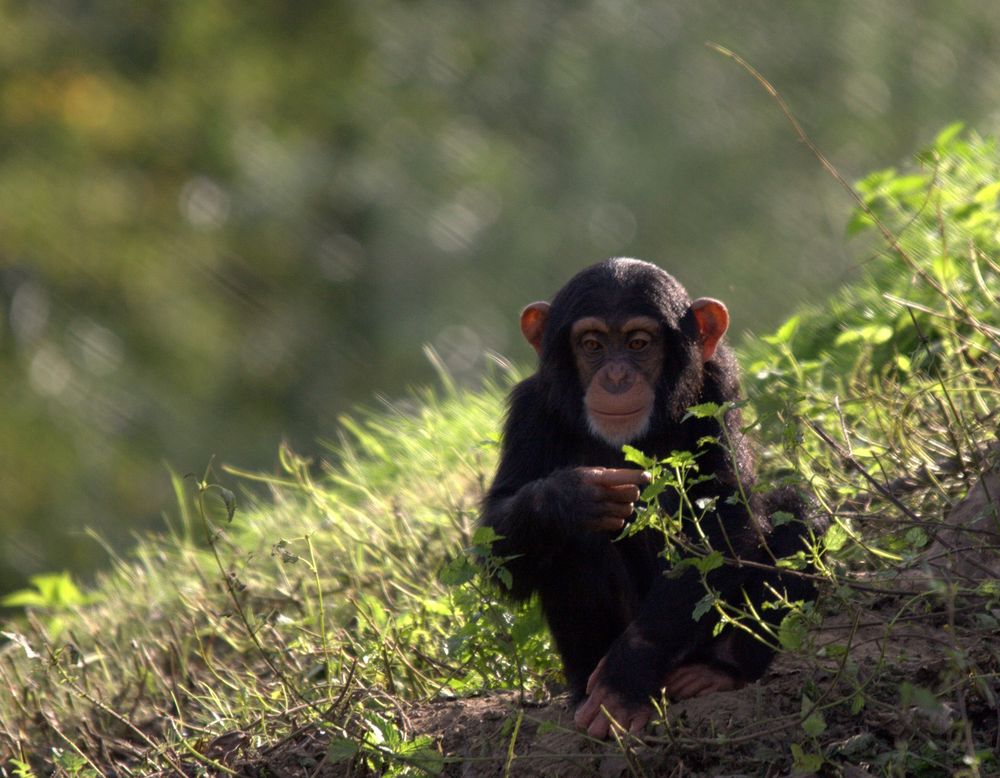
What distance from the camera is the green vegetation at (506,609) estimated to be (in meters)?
2.91

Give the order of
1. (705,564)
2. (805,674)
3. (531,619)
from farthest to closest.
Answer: (531,619)
(805,674)
(705,564)

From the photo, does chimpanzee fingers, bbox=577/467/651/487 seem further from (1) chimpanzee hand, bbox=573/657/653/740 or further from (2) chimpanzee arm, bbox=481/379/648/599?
(1) chimpanzee hand, bbox=573/657/653/740

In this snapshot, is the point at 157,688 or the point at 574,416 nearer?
the point at 574,416

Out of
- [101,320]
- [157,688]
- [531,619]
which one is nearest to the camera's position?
[531,619]

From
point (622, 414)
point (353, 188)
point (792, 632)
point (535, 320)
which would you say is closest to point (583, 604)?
point (622, 414)

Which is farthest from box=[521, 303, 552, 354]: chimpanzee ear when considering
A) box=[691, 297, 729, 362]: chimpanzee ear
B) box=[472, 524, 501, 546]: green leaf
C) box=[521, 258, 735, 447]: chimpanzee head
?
box=[472, 524, 501, 546]: green leaf

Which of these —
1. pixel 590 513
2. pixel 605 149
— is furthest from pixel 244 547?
pixel 605 149

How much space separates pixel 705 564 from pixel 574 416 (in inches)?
38.3

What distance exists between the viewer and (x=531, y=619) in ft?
11.5

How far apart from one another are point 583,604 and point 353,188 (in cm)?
1186

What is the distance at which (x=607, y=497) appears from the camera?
10.5 feet

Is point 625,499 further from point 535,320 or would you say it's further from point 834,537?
point 535,320

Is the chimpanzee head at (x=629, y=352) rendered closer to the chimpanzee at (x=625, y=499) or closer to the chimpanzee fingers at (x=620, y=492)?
the chimpanzee at (x=625, y=499)

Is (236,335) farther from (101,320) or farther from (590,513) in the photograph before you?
(590,513)
